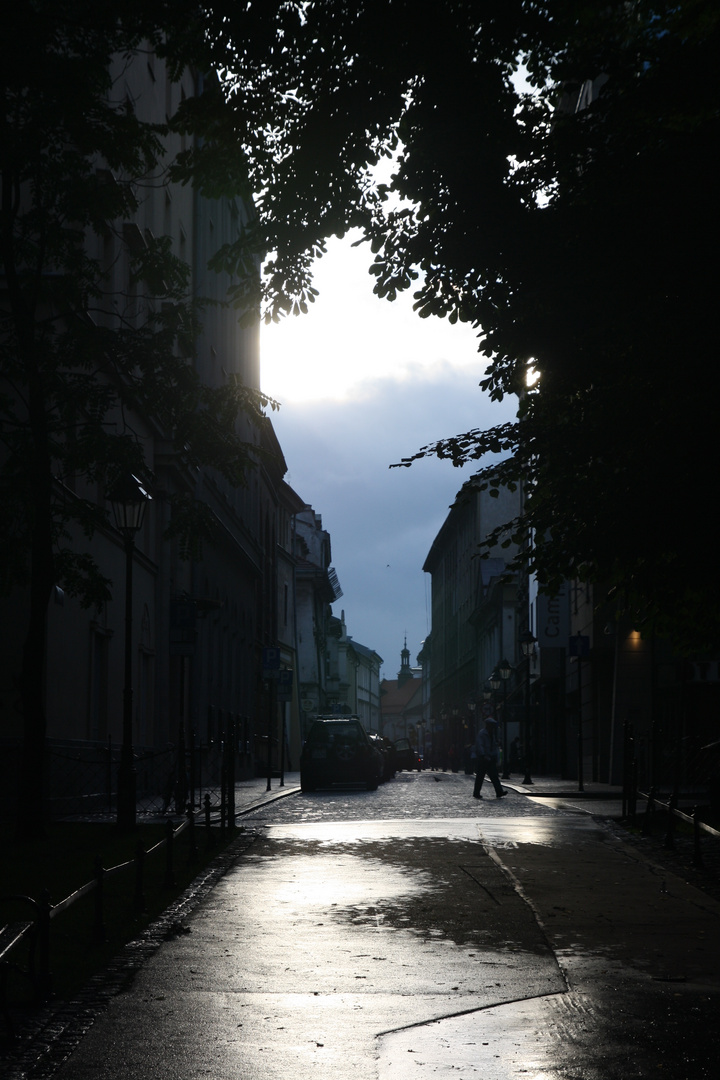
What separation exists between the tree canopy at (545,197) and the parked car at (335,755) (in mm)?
20142

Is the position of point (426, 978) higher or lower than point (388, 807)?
higher

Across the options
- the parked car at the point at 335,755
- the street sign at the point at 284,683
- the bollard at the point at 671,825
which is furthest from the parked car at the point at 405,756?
the bollard at the point at 671,825

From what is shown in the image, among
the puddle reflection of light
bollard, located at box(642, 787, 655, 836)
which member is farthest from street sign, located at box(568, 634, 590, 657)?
the puddle reflection of light

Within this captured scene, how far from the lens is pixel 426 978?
7543 mm

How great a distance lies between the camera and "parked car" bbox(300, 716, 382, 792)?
1320 inches

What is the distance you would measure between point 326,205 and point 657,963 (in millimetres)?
8458

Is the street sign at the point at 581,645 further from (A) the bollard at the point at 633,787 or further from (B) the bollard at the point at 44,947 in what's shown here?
(B) the bollard at the point at 44,947

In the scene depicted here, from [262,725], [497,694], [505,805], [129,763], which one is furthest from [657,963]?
[497,694]

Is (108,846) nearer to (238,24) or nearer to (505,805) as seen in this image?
(238,24)

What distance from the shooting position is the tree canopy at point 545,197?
11.2 m

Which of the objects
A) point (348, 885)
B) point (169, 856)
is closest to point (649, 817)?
point (348, 885)

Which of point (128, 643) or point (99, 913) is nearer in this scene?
point (99, 913)

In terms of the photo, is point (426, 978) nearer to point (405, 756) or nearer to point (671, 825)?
point (671, 825)

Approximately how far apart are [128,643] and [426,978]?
1188cm
